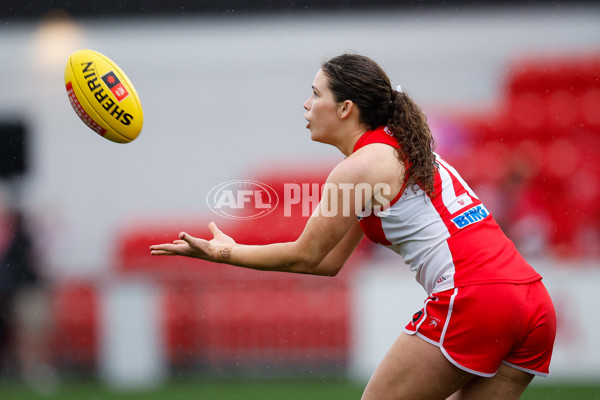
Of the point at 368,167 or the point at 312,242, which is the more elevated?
the point at 368,167

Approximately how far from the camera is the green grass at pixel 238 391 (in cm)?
688

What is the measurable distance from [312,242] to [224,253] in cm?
40

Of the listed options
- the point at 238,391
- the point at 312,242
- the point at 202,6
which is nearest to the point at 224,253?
the point at 312,242

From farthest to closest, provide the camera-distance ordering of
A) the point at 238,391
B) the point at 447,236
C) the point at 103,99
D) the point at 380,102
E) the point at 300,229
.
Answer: the point at 300,229
the point at 238,391
the point at 103,99
the point at 380,102
the point at 447,236

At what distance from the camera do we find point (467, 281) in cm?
297

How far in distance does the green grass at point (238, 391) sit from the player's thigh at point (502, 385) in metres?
3.72

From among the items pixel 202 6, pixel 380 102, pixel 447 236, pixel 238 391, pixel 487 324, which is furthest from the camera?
pixel 202 6

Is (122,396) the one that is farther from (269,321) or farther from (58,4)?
(58,4)

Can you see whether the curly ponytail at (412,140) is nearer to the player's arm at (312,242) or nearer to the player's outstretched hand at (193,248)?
the player's arm at (312,242)

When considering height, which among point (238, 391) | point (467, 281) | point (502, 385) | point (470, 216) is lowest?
point (238, 391)

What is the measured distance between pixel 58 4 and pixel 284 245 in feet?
31.3

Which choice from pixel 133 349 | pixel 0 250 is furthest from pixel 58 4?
pixel 133 349

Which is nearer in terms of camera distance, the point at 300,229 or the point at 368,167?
the point at 368,167

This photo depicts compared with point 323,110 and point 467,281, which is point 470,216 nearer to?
point 467,281
